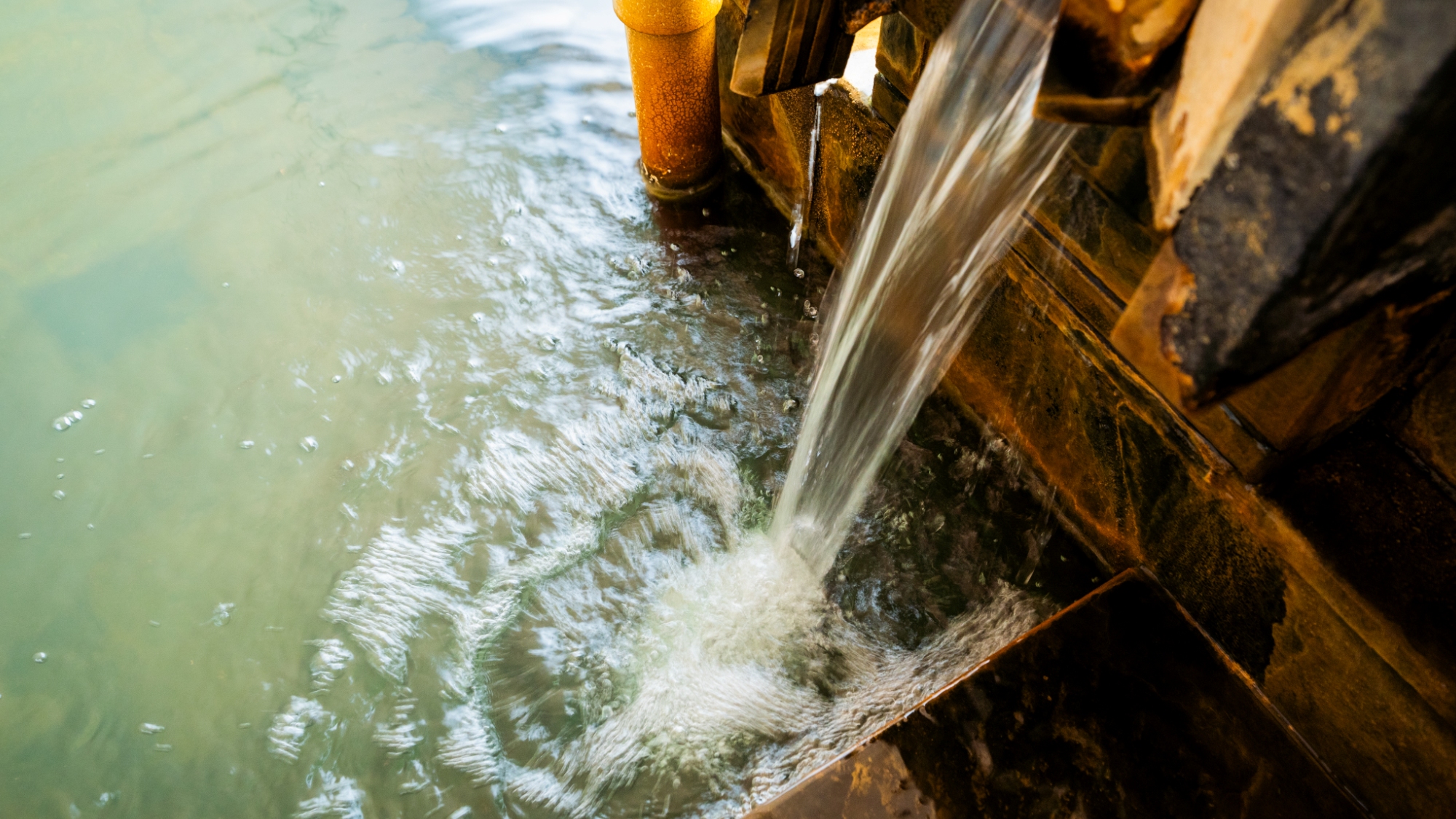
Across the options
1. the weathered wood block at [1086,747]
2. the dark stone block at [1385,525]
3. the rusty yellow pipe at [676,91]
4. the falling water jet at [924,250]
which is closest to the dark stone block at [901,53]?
the falling water jet at [924,250]

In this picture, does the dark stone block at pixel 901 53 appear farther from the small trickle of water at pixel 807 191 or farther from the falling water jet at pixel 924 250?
the small trickle of water at pixel 807 191

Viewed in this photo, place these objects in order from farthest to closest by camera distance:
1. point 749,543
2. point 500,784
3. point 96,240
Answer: point 96,240, point 749,543, point 500,784

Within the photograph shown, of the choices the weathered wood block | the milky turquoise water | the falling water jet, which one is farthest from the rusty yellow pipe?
the weathered wood block

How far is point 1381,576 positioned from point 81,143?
558 cm

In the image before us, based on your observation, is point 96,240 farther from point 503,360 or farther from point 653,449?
point 653,449

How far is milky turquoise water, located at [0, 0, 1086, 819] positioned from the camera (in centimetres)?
253

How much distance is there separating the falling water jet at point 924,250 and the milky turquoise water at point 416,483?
0.51 feet

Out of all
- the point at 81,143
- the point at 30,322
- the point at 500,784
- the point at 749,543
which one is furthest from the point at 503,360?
the point at 81,143

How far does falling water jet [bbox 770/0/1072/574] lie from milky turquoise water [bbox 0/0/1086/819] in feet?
0.51

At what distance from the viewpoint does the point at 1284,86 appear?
36.4 inches

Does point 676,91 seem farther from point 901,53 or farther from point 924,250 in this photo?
point 924,250

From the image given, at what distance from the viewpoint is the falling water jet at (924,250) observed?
205cm

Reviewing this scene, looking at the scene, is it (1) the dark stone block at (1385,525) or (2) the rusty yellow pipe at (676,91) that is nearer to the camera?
(1) the dark stone block at (1385,525)

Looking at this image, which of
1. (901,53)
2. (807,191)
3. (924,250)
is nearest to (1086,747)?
(924,250)
